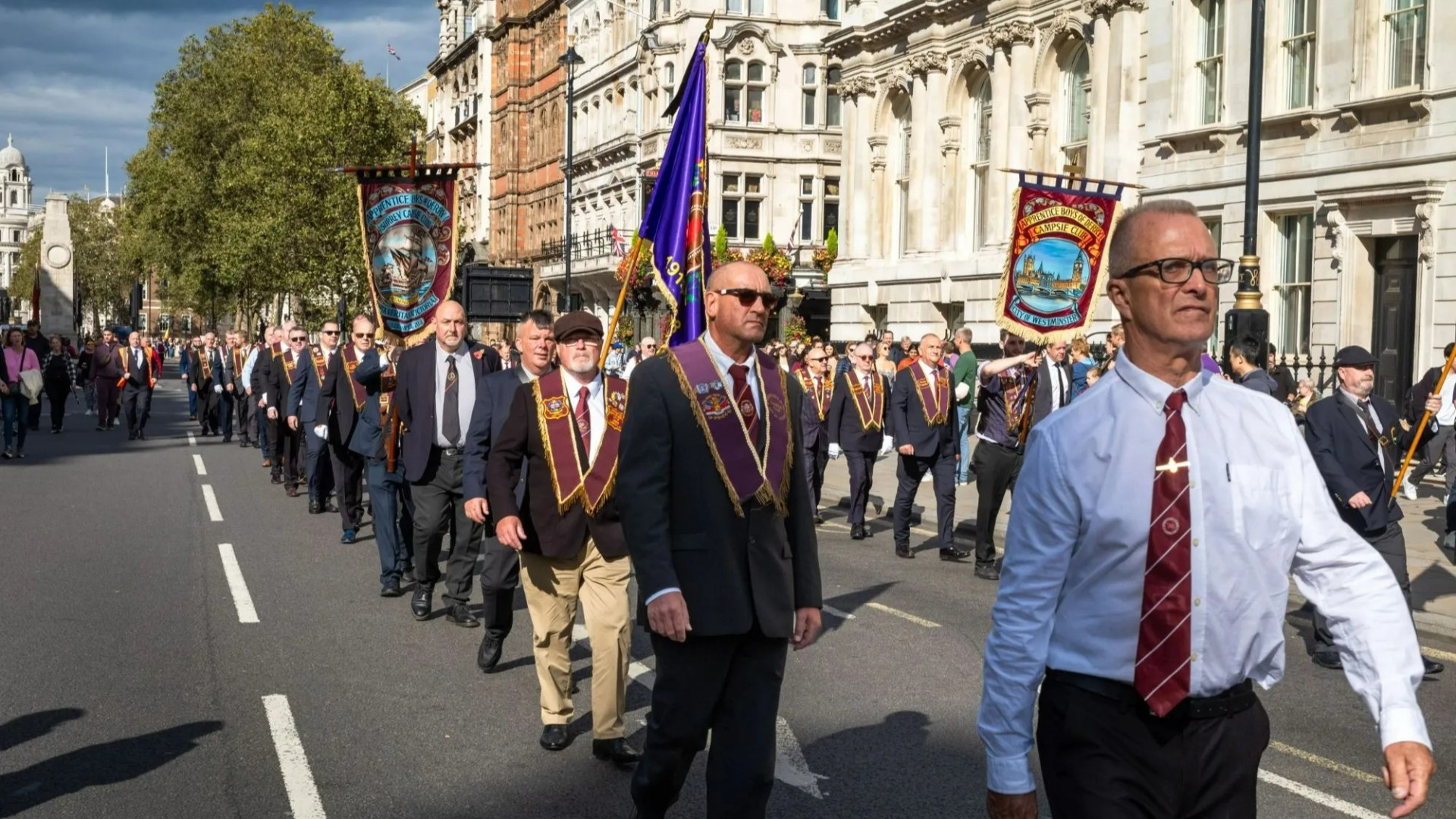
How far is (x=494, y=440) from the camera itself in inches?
312

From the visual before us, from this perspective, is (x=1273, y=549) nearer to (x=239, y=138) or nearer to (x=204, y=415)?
(x=204, y=415)

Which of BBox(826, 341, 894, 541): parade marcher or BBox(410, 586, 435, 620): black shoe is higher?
BBox(826, 341, 894, 541): parade marcher

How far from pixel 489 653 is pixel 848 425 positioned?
26.4 ft

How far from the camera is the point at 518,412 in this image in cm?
725

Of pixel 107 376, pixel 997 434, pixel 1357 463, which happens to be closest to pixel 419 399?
pixel 997 434

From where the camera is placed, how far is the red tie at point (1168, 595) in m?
3.19

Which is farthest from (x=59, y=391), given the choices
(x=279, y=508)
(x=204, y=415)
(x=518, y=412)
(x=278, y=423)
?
(x=518, y=412)

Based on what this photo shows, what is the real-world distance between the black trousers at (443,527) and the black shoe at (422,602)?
0.14 ft

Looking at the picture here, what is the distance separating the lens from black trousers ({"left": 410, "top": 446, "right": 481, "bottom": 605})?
32.9 ft

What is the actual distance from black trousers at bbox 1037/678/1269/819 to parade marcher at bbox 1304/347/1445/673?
6.28 metres

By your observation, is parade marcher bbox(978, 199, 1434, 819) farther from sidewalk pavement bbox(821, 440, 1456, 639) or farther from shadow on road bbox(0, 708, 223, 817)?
shadow on road bbox(0, 708, 223, 817)

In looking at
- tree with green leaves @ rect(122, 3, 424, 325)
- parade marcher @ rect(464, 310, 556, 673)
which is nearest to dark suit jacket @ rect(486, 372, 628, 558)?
parade marcher @ rect(464, 310, 556, 673)

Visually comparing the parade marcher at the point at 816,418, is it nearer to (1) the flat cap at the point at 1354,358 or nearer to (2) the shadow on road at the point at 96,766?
(1) the flat cap at the point at 1354,358

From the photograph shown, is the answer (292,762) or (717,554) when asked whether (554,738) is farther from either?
(717,554)
